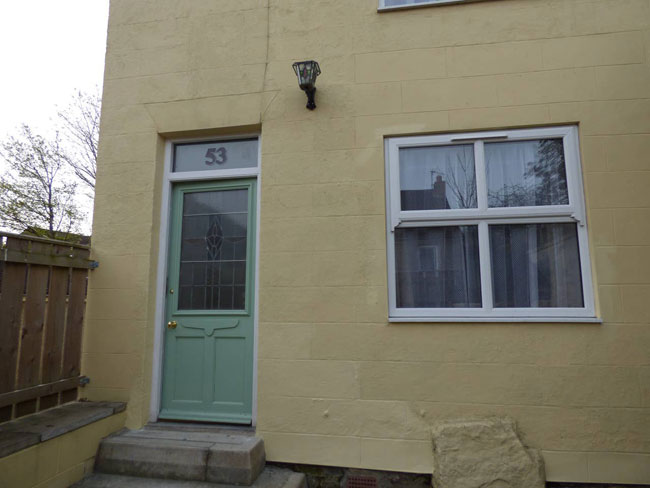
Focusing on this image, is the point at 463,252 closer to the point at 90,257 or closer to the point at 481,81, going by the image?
the point at 481,81

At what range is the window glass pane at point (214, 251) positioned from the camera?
3.40 m

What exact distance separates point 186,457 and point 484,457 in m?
2.02

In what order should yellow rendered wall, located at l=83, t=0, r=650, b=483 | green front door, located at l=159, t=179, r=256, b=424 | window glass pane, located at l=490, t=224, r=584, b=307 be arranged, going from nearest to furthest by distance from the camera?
yellow rendered wall, located at l=83, t=0, r=650, b=483, window glass pane, located at l=490, t=224, r=584, b=307, green front door, located at l=159, t=179, r=256, b=424

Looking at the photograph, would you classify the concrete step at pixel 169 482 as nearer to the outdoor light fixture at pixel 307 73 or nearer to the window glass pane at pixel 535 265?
the window glass pane at pixel 535 265

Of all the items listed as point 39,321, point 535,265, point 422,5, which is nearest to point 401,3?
point 422,5

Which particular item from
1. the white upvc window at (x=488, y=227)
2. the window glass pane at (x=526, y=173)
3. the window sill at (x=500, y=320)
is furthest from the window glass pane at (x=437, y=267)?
the window glass pane at (x=526, y=173)

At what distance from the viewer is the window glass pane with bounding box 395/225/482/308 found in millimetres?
3014

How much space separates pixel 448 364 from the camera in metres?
2.86

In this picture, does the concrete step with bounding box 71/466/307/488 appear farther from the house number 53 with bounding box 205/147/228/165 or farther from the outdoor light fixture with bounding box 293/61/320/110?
the outdoor light fixture with bounding box 293/61/320/110

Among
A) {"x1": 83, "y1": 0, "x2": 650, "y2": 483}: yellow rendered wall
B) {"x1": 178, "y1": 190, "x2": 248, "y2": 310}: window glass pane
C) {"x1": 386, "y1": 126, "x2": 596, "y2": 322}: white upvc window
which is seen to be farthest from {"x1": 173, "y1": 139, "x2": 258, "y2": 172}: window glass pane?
{"x1": 386, "y1": 126, "x2": 596, "y2": 322}: white upvc window

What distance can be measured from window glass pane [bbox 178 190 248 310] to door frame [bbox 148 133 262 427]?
0.13 meters

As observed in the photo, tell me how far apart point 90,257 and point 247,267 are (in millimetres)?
1348

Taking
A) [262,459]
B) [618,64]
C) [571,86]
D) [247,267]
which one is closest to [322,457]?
[262,459]

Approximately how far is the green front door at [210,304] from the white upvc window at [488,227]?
4.11ft
